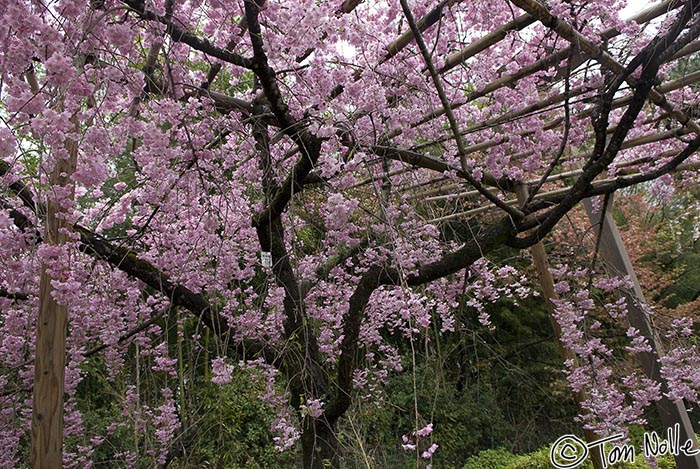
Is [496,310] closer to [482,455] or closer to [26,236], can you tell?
[482,455]

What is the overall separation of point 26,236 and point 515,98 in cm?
257

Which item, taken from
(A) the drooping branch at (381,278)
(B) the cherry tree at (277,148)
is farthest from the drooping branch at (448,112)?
(A) the drooping branch at (381,278)

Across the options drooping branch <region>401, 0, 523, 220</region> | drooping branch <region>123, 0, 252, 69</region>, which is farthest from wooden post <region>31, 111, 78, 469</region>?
drooping branch <region>401, 0, 523, 220</region>

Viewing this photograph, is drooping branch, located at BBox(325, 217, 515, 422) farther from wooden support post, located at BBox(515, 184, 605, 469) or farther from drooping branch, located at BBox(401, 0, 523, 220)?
wooden support post, located at BBox(515, 184, 605, 469)

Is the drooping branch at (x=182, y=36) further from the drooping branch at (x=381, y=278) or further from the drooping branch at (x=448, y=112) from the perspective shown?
the drooping branch at (x=381, y=278)

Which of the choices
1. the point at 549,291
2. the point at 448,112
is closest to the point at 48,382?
the point at 448,112

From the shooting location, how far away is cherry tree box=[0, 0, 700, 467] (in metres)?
1.55

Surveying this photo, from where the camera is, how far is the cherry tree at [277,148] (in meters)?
1.55

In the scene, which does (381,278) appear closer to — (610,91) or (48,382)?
(610,91)

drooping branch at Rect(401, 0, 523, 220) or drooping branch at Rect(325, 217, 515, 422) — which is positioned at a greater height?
drooping branch at Rect(401, 0, 523, 220)

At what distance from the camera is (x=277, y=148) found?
3.05 metres

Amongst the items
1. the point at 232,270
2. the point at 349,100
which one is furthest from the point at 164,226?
the point at 349,100

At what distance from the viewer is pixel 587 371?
3.52 m

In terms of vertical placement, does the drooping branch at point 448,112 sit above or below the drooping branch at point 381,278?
above
